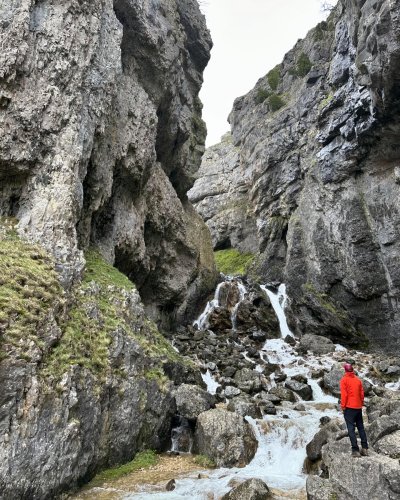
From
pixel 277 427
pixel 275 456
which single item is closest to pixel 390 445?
pixel 275 456

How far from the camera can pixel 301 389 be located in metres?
18.8

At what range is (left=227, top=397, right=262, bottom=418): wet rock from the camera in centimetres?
1513

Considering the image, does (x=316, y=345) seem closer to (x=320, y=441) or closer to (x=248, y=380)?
(x=248, y=380)

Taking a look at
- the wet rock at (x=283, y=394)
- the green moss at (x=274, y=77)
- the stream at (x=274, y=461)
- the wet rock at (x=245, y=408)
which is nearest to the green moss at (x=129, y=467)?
the stream at (x=274, y=461)

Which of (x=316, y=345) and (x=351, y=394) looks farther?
(x=316, y=345)

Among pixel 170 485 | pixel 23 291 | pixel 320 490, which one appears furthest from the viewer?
pixel 23 291

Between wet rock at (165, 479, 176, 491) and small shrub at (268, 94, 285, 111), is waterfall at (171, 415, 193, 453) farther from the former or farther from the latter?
small shrub at (268, 94, 285, 111)

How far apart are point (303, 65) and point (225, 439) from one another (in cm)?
5293

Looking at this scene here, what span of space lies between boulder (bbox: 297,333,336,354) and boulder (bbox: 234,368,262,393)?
27.2ft

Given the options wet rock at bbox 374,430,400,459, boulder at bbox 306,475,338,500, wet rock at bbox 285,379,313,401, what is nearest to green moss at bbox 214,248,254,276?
wet rock at bbox 285,379,313,401

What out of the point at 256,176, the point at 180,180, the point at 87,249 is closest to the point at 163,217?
the point at 180,180

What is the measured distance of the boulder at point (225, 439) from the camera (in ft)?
39.6

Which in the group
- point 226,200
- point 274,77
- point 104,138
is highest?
point 274,77

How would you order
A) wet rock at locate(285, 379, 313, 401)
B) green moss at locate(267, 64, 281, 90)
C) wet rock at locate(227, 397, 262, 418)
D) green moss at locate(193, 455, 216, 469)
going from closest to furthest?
green moss at locate(193, 455, 216, 469), wet rock at locate(227, 397, 262, 418), wet rock at locate(285, 379, 313, 401), green moss at locate(267, 64, 281, 90)
